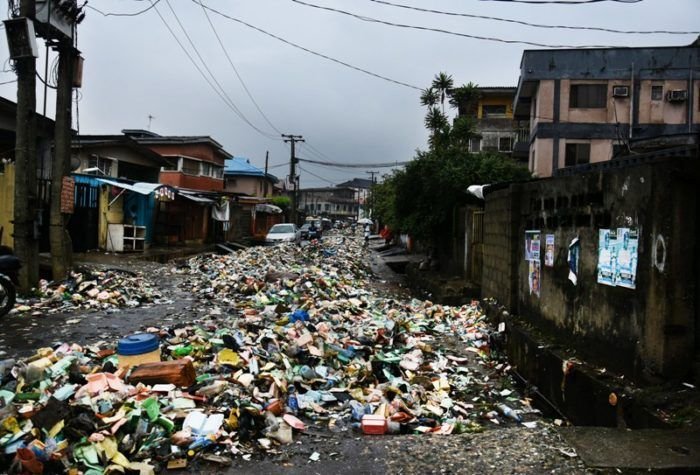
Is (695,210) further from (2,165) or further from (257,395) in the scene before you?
(2,165)

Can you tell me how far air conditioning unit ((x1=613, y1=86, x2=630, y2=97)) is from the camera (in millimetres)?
25719

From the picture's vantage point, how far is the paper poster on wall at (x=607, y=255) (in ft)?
16.2

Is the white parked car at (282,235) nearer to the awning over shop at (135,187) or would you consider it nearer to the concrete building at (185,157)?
the concrete building at (185,157)

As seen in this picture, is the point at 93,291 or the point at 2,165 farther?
the point at 2,165

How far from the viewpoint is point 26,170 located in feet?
31.8

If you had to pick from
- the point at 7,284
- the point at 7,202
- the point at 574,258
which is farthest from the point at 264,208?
the point at 574,258

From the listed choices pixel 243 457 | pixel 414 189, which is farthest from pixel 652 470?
pixel 414 189

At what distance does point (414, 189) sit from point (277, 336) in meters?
11.1

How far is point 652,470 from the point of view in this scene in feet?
10.2

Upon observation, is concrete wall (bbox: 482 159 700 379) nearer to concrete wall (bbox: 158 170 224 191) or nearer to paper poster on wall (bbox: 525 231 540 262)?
paper poster on wall (bbox: 525 231 540 262)

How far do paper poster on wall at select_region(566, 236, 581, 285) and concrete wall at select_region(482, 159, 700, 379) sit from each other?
3.8 inches

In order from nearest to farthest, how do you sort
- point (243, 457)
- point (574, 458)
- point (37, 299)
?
point (574, 458) → point (243, 457) → point (37, 299)

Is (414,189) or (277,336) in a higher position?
(414,189)

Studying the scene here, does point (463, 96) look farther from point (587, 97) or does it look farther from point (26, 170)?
point (26, 170)
